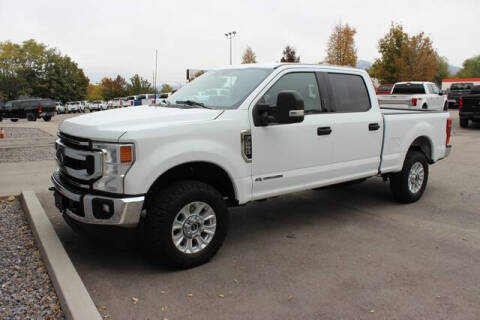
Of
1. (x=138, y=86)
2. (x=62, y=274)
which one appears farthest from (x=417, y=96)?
(x=138, y=86)

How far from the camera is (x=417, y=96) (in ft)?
62.0

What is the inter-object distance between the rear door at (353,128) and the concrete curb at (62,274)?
3070 mm

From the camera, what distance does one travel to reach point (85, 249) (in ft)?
15.3

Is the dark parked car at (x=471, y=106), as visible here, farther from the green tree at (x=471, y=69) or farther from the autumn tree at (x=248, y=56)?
the green tree at (x=471, y=69)

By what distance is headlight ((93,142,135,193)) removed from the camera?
362cm

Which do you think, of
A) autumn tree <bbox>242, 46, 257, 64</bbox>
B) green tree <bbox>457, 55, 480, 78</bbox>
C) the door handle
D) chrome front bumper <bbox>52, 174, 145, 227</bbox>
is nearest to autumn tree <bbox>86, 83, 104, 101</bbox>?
autumn tree <bbox>242, 46, 257, 64</bbox>

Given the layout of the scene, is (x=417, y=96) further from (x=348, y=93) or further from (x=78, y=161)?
(x=78, y=161)

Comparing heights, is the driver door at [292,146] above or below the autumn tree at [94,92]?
below

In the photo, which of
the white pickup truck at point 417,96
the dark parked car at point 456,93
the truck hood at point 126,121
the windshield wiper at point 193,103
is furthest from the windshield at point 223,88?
the dark parked car at point 456,93

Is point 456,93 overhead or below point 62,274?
overhead

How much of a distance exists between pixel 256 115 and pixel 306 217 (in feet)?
6.64

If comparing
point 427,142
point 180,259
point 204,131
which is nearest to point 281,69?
point 204,131

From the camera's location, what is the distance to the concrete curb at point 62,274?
3.16 metres

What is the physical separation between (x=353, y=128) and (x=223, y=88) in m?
1.70
